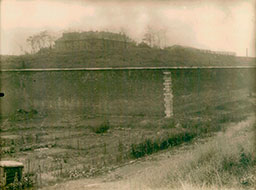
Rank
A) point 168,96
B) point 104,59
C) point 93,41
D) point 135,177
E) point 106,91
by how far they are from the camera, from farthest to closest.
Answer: point 93,41, point 104,59, point 106,91, point 168,96, point 135,177

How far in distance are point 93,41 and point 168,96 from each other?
1120 centimetres

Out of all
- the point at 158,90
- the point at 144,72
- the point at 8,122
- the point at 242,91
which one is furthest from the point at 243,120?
the point at 8,122

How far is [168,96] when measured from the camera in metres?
18.5

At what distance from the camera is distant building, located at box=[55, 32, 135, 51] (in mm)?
27047

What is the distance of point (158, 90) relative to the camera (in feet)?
61.0

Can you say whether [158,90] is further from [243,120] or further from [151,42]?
[151,42]

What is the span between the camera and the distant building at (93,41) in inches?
1065

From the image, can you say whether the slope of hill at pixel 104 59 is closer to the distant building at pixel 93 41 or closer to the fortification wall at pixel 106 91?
the fortification wall at pixel 106 91

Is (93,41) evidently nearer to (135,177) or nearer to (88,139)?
(88,139)

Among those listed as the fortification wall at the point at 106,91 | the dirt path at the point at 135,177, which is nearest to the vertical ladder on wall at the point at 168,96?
the fortification wall at the point at 106,91

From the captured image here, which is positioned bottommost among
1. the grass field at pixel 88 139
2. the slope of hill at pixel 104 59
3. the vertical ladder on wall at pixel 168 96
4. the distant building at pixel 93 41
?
the grass field at pixel 88 139

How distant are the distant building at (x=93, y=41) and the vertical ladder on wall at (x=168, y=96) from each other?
8823 millimetres

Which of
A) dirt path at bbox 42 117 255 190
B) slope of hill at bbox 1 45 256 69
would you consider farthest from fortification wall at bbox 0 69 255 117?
dirt path at bbox 42 117 255 190

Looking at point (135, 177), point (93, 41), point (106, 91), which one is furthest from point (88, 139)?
point (93, 41)
